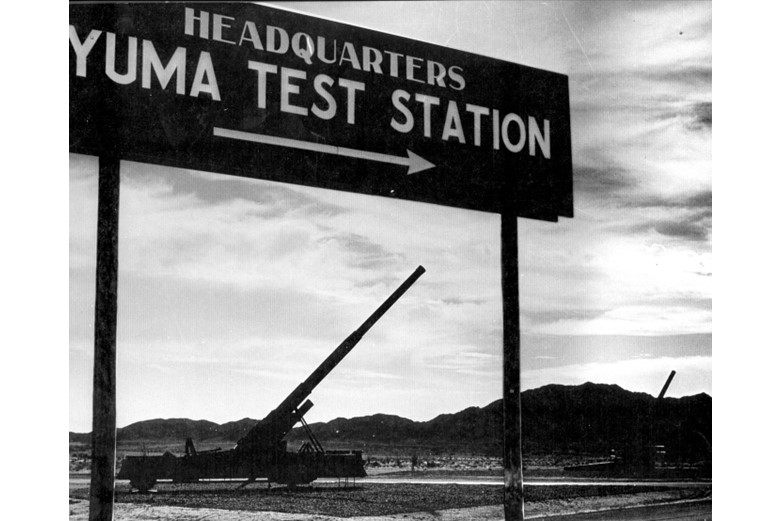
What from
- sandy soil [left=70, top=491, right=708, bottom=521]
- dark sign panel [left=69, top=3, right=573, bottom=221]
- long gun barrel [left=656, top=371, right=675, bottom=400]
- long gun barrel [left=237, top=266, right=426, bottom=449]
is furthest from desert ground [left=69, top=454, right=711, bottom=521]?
dark sign panel [left=69, top=3, right=573, bottom=221]

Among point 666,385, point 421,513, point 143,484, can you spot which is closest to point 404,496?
point 421,513

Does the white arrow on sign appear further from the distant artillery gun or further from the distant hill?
the distant artillery gun

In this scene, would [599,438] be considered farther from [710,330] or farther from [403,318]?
→ [403,318]

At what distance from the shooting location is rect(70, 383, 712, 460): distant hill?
10.6ft

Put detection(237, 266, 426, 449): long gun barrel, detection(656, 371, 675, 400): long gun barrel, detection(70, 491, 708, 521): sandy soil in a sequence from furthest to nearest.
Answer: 1. detection(656, 371, 675, 400): long gun barrel
2. detection(237, 266, 426, 449): long gun barrel
3. detection(70, 491, 708, 521): sandy soil

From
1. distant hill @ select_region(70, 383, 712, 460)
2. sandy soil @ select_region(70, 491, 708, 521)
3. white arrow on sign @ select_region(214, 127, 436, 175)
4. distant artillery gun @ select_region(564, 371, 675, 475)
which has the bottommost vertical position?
sandy soil @ select_region(70, 491, 708, 521)

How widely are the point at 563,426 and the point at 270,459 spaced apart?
1.34 metres

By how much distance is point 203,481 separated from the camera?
301 cm

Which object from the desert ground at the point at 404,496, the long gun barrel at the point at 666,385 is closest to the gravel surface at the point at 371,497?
the desert ground at the point at 404,496

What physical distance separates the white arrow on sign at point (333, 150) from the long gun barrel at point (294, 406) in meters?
0.66

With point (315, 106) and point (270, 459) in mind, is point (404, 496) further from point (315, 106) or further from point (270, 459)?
point (315, 106)

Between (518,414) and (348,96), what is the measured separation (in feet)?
5.26

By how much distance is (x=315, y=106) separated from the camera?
321cm
